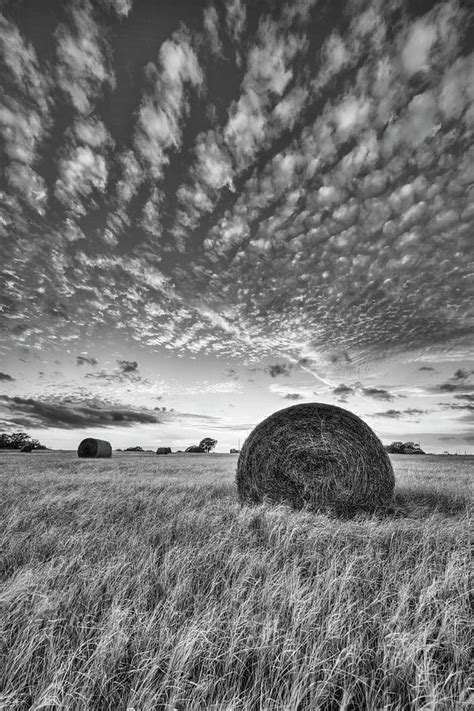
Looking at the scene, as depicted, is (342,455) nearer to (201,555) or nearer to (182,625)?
(201,555)

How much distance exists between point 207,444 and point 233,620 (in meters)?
93.9

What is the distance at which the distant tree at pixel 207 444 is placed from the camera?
9197cm

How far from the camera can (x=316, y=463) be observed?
8547mm

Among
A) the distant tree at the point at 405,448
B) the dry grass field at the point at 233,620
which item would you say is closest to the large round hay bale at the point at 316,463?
the dry grass field at the point at 233,620

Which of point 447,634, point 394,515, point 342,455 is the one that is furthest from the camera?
point 342,455

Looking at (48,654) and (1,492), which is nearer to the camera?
(48,654)

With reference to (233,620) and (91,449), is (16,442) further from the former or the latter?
(233,620)

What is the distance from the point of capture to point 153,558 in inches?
155

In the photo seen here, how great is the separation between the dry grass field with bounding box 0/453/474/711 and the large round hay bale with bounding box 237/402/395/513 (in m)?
2.86

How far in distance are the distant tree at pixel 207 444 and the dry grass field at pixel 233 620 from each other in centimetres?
8896

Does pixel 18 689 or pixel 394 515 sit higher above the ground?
pixel 394 515

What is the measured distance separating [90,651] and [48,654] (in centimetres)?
28

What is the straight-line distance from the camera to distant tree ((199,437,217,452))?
302 feet

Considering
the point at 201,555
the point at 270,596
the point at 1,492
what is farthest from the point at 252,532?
the point at 1,492
